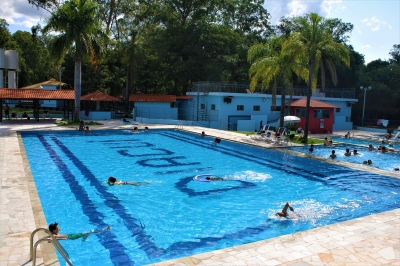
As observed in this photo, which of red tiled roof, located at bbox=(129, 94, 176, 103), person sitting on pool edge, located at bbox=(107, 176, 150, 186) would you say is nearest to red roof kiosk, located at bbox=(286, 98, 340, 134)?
red tiled roof, located at bbox=(129, 94, 176, 103)

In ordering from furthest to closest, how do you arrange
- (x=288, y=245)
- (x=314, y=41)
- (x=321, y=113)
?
(x=321, y=113)
(x=314, y=41)
(x=288, y=245)

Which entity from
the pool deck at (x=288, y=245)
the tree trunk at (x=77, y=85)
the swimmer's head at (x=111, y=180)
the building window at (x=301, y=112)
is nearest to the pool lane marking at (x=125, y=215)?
the swimmer's head at (x=111, y=180)

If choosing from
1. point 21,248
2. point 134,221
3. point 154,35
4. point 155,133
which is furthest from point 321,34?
point 154,35

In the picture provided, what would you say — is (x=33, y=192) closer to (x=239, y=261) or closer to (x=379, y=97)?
(x=239, y=261)

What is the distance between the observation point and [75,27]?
2877 cm

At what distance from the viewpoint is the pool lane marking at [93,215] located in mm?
7289

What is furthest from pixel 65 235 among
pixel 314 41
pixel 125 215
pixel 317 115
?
pixel 317 115

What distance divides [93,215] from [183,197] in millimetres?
3114

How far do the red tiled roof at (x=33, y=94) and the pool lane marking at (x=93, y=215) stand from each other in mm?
16596

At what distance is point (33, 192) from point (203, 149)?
39.8ft

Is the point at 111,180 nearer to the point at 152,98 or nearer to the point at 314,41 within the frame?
the point at 314,41

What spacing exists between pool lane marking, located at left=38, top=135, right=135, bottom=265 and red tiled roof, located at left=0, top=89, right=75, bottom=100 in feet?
54.4

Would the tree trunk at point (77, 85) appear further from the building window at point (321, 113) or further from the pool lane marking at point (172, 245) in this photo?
the pool lane marking at point (172, 245)

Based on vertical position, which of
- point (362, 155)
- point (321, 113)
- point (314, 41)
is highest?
point (314, 41)
